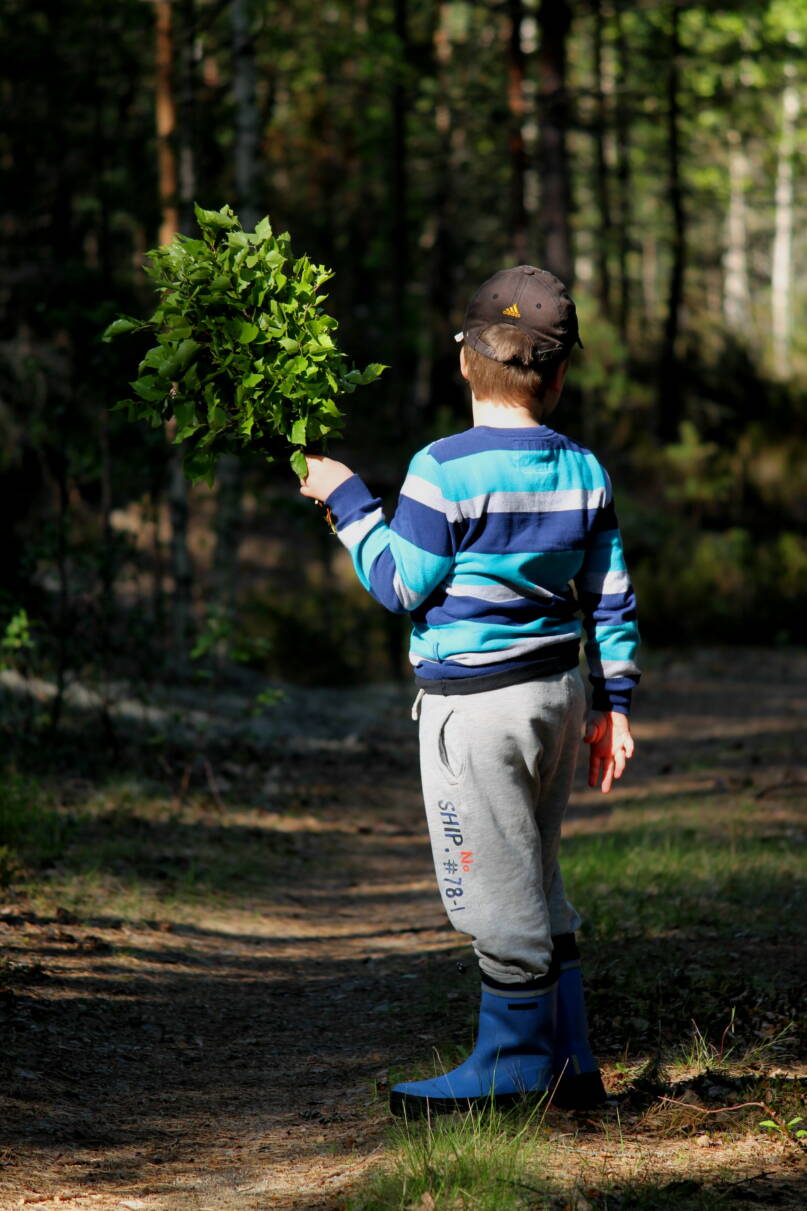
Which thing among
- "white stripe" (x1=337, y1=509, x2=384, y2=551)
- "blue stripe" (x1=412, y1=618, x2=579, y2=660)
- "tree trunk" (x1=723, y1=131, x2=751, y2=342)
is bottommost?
"blue stripe" (x1=412, y1=618, x2=579, y2=660)

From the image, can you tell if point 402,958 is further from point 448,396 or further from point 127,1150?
point 448,396

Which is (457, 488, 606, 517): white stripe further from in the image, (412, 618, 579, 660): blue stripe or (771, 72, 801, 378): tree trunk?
(771, 72, 801, 378): tree trunk

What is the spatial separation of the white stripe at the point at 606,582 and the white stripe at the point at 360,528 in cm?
58

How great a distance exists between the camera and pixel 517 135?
18203 mm

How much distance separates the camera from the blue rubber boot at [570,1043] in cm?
349

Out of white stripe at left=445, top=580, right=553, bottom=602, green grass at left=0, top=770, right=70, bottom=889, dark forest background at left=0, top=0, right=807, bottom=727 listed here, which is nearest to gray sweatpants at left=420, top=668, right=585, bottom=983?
white stripe at left=445, top=580, right=553, bottom=602

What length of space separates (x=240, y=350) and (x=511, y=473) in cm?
84

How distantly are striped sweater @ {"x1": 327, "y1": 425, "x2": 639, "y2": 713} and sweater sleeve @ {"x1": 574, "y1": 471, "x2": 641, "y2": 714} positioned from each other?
0.05 meters

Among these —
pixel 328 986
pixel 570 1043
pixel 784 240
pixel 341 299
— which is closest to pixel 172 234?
pixel 328 986

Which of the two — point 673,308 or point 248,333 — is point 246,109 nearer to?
point 248,333

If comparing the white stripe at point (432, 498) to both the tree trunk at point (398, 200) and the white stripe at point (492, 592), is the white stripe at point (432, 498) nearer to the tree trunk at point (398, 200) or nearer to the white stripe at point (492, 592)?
the white stripe at point (492, 592)

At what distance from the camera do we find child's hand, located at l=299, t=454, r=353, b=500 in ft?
11.1

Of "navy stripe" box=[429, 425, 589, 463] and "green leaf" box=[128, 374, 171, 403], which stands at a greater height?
"green leaf" box=[128, 374, 171, 403]

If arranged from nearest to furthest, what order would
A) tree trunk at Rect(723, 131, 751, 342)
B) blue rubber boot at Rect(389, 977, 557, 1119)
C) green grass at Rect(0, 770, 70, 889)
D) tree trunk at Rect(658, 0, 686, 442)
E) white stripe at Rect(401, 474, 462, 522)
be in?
1. white stripe at Rect(401, 474, 462, 522)
2. blue rubber boot at Rect(389, 977, 557, 1119)
3. green grass at Rect(0, 770, 70, 889)
4. tree trunk at Rect(658, 0, 686, 442)
5. tree trunk at Rect(723, 131, 751, 342)
